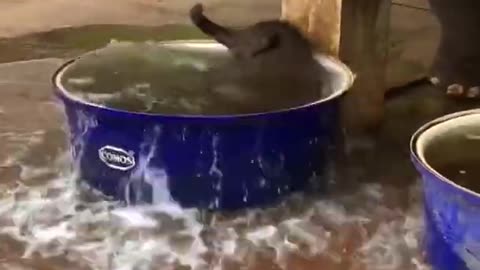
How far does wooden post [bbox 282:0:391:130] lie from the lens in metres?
1.08

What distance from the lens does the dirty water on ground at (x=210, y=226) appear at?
2.88 ft

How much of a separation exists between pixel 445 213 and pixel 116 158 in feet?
1.16

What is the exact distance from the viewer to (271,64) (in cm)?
99

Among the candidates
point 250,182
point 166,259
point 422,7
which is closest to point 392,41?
point 422,7

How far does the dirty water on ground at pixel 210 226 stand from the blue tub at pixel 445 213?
0.31ft

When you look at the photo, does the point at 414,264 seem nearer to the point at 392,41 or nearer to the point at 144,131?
the point at 144,131

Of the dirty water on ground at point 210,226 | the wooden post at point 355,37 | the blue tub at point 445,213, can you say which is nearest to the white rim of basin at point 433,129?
the blue tub at point 445,213

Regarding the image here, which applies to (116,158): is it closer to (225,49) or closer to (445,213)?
(225,49)

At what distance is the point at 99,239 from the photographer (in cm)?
A: 91

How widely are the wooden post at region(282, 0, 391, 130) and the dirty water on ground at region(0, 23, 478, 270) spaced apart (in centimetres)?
5

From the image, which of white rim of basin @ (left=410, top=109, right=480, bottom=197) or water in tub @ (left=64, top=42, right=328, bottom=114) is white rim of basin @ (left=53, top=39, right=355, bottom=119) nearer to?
water in tub @ (left=64, top=42, right=328, bottom=114)

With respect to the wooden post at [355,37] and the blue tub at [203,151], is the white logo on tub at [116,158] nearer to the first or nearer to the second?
the blue tub at [203,151]

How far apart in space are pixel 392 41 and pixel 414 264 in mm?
821

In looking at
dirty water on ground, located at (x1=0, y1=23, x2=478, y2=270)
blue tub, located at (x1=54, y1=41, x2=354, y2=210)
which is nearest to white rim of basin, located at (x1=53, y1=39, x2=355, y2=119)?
blue tub, located at (x1=54, y1=41, x2=354, y2=210)
